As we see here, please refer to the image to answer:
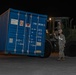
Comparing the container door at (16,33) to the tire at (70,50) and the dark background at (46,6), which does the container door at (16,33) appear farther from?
the dark background at (46,6)

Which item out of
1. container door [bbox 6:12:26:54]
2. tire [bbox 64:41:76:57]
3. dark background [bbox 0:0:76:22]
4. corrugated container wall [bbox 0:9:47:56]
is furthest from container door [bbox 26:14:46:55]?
dark background [bbox 0:0:76:22]

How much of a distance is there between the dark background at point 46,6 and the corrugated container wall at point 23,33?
14.9 m

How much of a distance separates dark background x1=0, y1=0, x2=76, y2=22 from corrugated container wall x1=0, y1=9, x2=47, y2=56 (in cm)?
1494

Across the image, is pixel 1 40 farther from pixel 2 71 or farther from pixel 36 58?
pixel 2 71

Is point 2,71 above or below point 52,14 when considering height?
below

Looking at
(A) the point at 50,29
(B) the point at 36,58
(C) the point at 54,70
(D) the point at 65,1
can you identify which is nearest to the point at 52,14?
(D) the point at 65,1

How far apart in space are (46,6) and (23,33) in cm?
1878

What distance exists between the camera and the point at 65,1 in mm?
34844

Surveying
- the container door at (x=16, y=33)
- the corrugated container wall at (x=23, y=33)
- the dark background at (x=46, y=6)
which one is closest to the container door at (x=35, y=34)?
the corrugated container wall at (x=23, y=33)

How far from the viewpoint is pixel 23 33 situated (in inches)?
734

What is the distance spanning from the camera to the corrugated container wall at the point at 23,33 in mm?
18219

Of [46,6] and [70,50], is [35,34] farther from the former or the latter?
[46,6]

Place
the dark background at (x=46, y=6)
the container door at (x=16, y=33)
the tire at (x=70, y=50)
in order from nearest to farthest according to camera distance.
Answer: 1. the container door at (x=16, y=33)
2. the tire at (x=70, y=50)
3. the dark background at (x=46, y=6)

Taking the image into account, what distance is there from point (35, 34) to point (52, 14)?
18840mm
